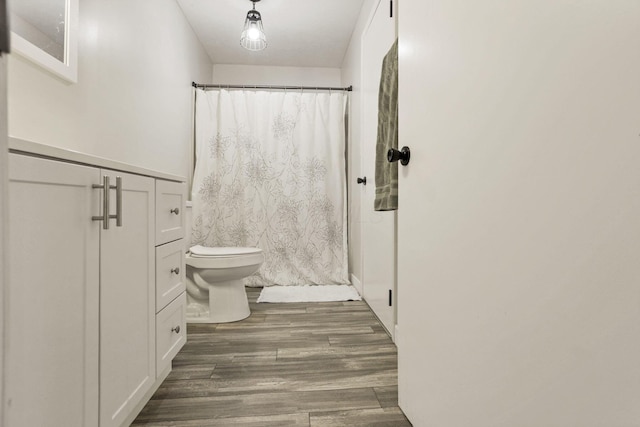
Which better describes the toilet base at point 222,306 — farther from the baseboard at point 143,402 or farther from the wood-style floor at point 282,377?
Answer: the baseboard at point 143,402

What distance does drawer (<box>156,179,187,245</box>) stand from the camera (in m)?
1.20

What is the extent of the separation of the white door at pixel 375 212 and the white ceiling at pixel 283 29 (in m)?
0.54

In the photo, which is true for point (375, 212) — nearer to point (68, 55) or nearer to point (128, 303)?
point (128, 303)

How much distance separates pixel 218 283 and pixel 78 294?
1416 millimetres

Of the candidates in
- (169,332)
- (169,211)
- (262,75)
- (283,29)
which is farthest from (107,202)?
(262,75)

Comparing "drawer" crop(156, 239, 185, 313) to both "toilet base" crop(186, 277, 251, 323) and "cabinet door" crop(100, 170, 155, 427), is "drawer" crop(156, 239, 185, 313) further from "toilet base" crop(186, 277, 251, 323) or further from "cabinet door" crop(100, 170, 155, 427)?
"toilet base" crop(186, 277, 251, 323)

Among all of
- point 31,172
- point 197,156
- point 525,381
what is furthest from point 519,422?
point 197,156

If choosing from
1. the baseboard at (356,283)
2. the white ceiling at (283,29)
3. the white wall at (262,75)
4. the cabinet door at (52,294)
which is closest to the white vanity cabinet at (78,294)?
the cabinet door at (52,294)

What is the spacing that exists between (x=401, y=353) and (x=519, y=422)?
23.2 inches

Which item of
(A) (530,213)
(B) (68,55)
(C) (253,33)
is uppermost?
(C) (253,33)

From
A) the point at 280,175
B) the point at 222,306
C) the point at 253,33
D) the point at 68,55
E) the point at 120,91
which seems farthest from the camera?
the point at 280,175

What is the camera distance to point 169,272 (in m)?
1.30

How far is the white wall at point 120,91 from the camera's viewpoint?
1.16 meters

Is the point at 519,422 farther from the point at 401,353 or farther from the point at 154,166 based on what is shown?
the point at 154,166
